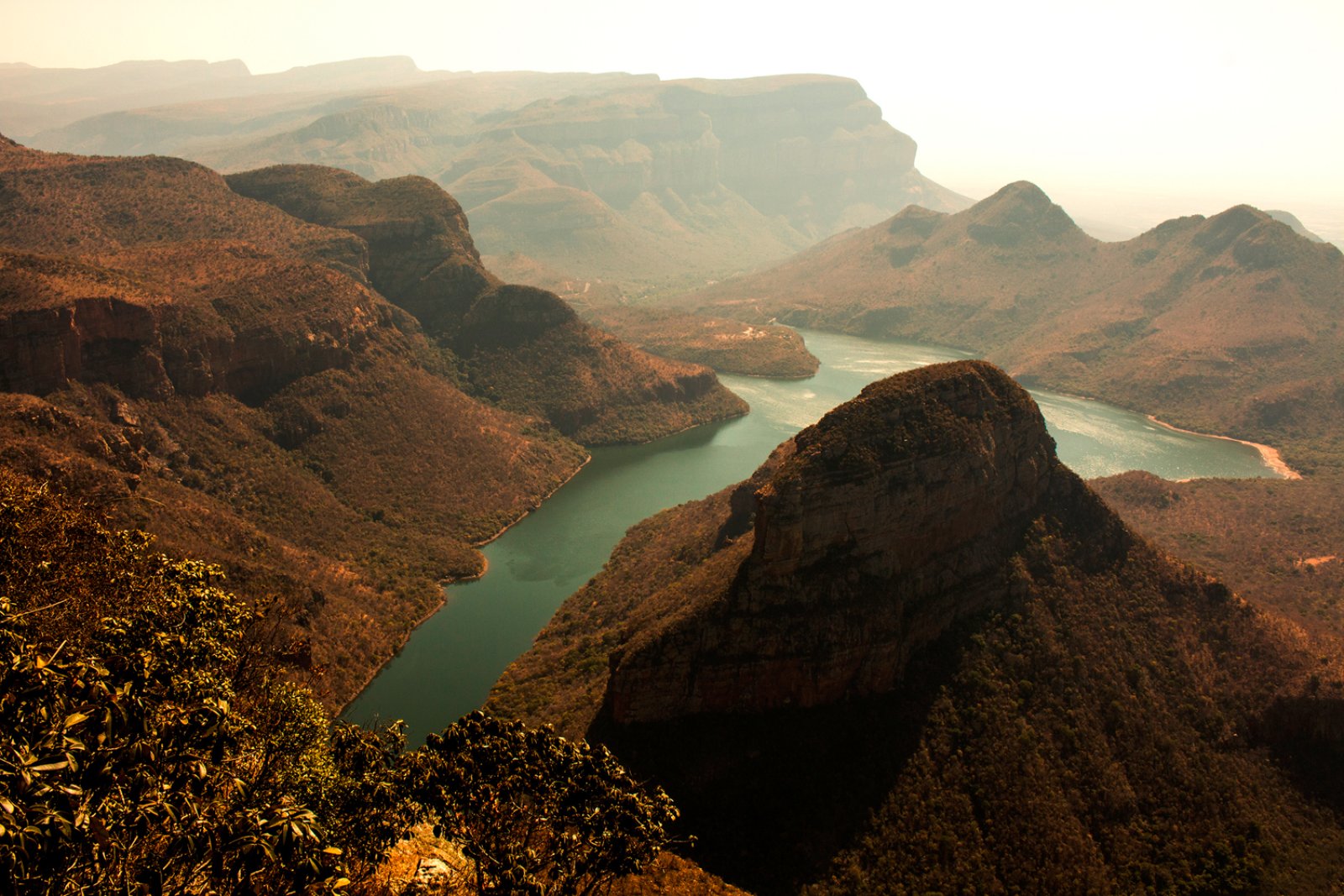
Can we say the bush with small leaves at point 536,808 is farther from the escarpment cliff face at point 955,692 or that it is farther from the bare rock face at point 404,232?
the bare rock face at point 404,232

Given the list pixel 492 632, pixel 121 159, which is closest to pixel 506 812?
pixel 492 632

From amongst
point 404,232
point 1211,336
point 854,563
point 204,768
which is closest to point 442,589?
point 854,563

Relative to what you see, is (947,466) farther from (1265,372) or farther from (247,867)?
(1265,372)

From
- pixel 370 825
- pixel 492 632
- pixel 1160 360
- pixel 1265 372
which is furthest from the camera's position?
pixel 1160 360

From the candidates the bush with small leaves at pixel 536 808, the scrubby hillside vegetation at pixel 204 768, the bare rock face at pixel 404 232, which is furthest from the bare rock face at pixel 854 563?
the bare rock face at pixel 404 232

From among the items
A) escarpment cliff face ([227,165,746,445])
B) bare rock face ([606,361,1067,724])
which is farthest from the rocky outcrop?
bare rock face ([606,361,1067,724])
